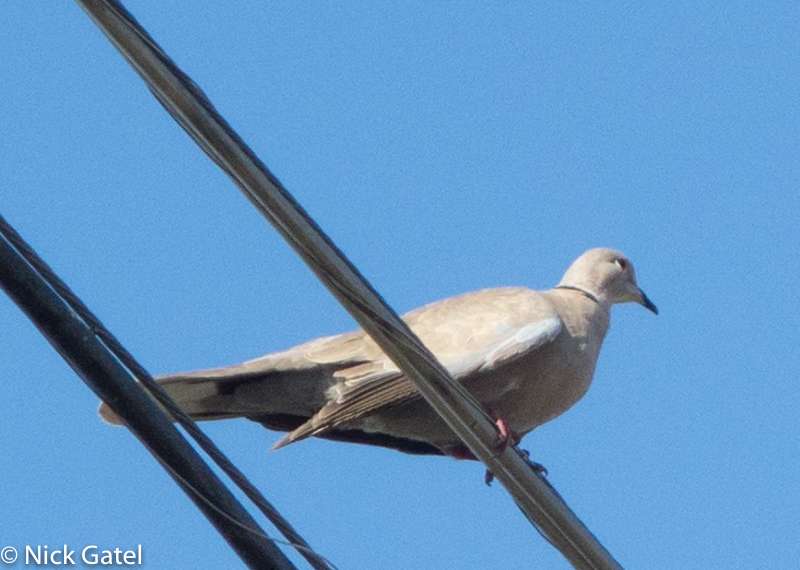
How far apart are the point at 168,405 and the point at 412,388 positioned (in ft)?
7.74

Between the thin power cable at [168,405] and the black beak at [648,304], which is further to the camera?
the black beak at [648,304]

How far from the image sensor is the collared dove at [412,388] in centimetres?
570

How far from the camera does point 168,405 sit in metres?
3.32

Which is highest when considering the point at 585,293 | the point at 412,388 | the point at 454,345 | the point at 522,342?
the point at 585,293

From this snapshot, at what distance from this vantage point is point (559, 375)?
6043mm

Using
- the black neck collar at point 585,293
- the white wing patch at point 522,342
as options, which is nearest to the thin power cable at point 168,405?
the white wing patch at point 522,342

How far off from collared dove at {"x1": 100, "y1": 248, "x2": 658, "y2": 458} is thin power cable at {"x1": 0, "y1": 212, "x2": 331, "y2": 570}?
2.12 m

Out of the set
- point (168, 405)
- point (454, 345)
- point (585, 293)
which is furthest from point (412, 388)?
point (168, 405)

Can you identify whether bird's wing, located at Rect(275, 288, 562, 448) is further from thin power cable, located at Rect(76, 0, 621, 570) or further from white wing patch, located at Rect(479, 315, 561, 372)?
thin power cable, located at Rect(76, 0, 621, 570)

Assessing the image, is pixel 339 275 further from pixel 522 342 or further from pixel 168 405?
pixel 522 342

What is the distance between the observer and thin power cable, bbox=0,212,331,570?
309 cm

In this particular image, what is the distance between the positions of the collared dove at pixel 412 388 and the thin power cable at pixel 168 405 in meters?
2.12

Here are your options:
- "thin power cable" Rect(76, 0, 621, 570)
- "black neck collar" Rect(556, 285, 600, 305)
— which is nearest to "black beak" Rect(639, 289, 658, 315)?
"black neck collar" Rect(556, 285, 600, 305)

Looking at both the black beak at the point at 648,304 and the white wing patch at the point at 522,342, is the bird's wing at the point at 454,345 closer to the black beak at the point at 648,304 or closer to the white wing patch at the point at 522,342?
the white wing patch at the point at 522,342
